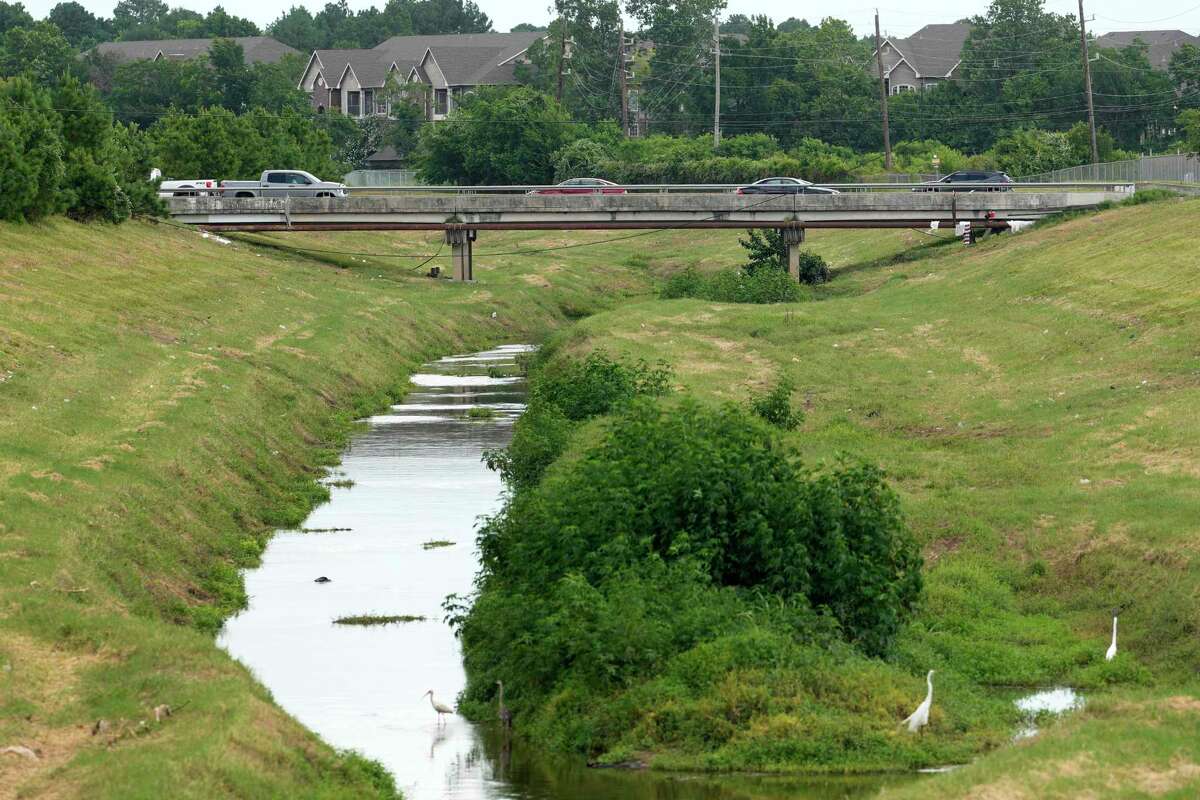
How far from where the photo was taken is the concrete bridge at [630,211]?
71000 mm

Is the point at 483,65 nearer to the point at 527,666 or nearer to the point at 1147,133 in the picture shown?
the point at 1147,133

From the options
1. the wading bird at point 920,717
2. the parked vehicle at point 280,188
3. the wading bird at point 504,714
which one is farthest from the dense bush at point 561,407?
the parked vehicle at point 280,188

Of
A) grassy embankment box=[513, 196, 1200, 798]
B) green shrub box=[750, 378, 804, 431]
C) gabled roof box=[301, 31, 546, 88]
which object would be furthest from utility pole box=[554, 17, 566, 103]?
green shrub box=[750, 378, 804, 431]

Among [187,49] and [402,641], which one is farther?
[187,49]

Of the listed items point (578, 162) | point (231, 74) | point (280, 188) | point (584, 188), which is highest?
point (231, 74)

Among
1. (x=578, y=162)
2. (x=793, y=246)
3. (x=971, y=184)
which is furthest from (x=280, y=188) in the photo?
(x=578, y=162)

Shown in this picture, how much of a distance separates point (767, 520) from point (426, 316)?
1707 inches

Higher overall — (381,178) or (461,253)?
(381,178)

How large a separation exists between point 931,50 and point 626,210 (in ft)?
270

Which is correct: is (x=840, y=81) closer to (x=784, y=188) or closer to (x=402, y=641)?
(x=784, y=188)

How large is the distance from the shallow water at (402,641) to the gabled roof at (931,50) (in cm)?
10782

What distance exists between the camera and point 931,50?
148m

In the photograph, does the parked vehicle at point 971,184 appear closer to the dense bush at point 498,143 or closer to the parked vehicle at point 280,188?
the parked vehicle at point 280,188

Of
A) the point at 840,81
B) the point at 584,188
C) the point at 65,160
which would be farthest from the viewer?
the point at 840,81
